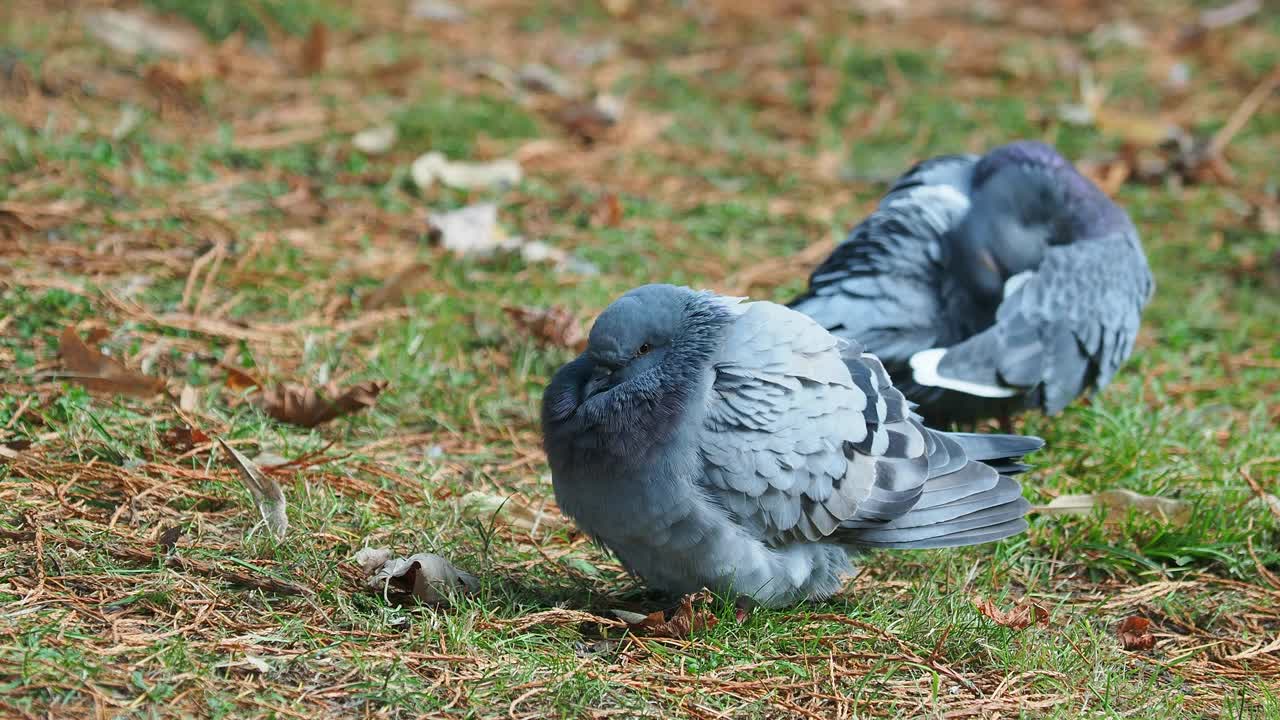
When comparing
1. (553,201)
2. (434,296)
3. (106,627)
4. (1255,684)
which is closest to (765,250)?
(553,201)

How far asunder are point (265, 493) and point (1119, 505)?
7.30 ft

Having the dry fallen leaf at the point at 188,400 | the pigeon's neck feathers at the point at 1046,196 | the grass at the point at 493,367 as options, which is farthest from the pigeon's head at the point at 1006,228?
the dry fallen leaf at the point at 188,400

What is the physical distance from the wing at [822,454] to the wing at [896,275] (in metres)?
0.82

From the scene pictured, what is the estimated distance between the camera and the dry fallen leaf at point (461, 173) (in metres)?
5.30

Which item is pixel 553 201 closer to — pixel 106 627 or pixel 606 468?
pixel 606 468

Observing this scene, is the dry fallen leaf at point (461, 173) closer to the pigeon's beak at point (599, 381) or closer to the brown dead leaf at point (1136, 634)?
the pigeon's beak at point (599, 381)

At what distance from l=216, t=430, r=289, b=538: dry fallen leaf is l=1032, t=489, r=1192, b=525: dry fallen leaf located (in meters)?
1.92

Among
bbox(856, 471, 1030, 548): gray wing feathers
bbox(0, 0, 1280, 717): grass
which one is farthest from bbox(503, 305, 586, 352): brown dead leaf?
bbox(856, 471, 1030, 548): gray wing feathers

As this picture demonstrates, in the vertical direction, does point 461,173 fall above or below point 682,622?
above

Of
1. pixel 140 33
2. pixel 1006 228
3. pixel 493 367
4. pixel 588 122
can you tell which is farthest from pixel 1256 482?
pixel 140 33

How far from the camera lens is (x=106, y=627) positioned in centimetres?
241

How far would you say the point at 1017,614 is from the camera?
2.84 metres

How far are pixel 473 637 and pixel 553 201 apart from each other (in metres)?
3.10

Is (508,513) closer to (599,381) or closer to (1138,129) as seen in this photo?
(599,381)
